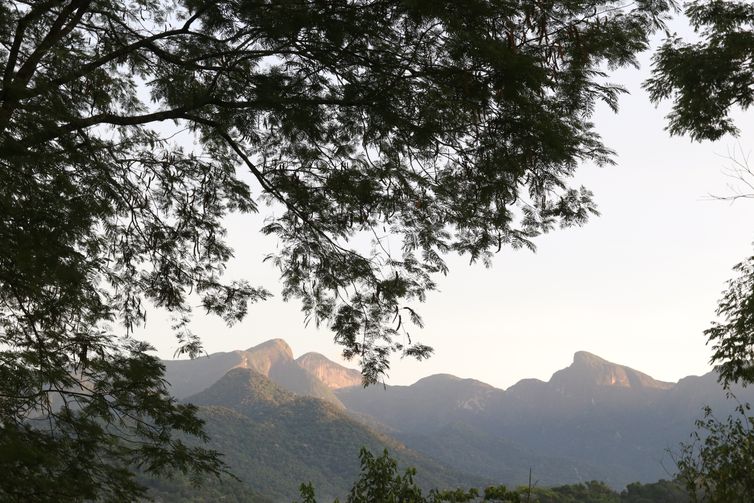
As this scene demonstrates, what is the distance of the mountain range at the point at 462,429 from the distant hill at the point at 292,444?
166 mm

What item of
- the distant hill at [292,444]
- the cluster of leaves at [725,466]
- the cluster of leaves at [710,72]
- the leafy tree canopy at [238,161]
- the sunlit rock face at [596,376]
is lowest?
the distant hill at [292,444]

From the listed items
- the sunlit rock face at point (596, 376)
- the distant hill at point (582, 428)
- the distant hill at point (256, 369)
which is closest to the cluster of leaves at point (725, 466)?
the distant hill at point (582, 428)

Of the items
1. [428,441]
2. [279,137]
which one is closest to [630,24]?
[279,137]

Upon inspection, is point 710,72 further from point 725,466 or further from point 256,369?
point 256,369

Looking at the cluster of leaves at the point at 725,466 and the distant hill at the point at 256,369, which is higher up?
the distant hill at the point at 256,369

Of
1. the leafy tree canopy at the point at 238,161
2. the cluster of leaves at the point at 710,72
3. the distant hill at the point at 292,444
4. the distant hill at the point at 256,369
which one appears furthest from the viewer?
the distant hill at the point at 256,369

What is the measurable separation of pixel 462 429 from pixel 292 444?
78.0 meters

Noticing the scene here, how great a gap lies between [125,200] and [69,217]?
1.96 m

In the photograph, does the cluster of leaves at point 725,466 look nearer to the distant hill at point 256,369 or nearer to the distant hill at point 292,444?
the distant hill at point 292,444

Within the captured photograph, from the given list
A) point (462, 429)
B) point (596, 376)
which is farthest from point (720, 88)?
point (596, 376)

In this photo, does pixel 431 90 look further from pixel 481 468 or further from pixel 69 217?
pixel 481 468

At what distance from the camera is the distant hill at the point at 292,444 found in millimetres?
74562

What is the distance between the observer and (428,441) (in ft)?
461

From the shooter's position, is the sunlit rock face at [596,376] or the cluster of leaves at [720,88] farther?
the sunlit rock face at [596,376]
